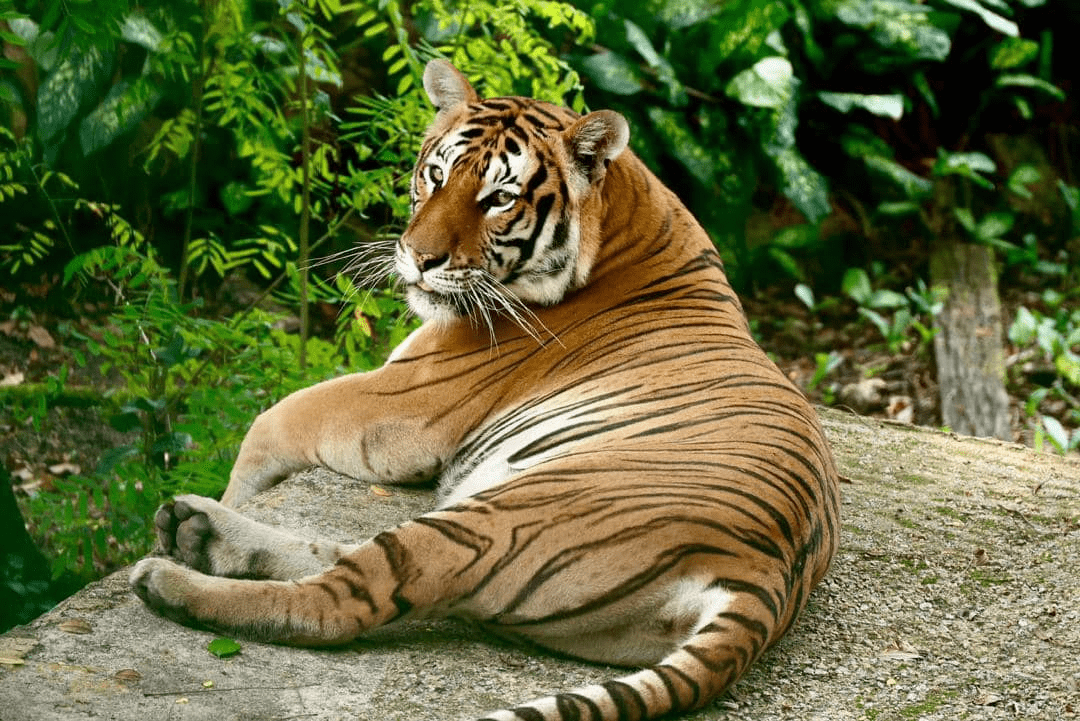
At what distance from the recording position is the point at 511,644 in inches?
110

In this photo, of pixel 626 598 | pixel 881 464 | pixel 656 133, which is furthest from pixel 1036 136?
pixel 626 598

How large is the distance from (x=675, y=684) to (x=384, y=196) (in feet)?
8.65

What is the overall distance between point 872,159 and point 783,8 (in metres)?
1.30

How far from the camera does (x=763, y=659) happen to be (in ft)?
9.47

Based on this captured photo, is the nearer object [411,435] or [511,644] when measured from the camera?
[511,644]

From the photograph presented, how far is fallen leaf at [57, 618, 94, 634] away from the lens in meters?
2.70

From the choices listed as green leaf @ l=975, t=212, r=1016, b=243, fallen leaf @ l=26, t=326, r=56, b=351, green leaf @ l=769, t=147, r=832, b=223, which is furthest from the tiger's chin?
green leaf @ l=975, t=212, r=1016, b=243

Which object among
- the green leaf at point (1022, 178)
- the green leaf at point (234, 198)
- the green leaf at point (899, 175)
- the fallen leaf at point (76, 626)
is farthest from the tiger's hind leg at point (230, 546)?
the green leaf at point (1022, 178)

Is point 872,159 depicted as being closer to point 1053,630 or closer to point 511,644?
point 1053,630

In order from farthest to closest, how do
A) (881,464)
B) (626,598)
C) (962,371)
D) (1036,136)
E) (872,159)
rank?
(1036,136) < (872,159) < (962,371) < (881,464) < (626,598)

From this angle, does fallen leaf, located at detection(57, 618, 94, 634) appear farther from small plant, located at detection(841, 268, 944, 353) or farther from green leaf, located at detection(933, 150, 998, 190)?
green leaf, located at detection(933, 150, 998, 190)

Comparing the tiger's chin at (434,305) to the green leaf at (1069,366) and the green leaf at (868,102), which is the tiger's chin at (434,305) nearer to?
the green leaf at (1069,366)

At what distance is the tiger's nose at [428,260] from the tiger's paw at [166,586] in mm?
1068

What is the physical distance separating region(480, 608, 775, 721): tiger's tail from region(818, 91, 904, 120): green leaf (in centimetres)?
558
